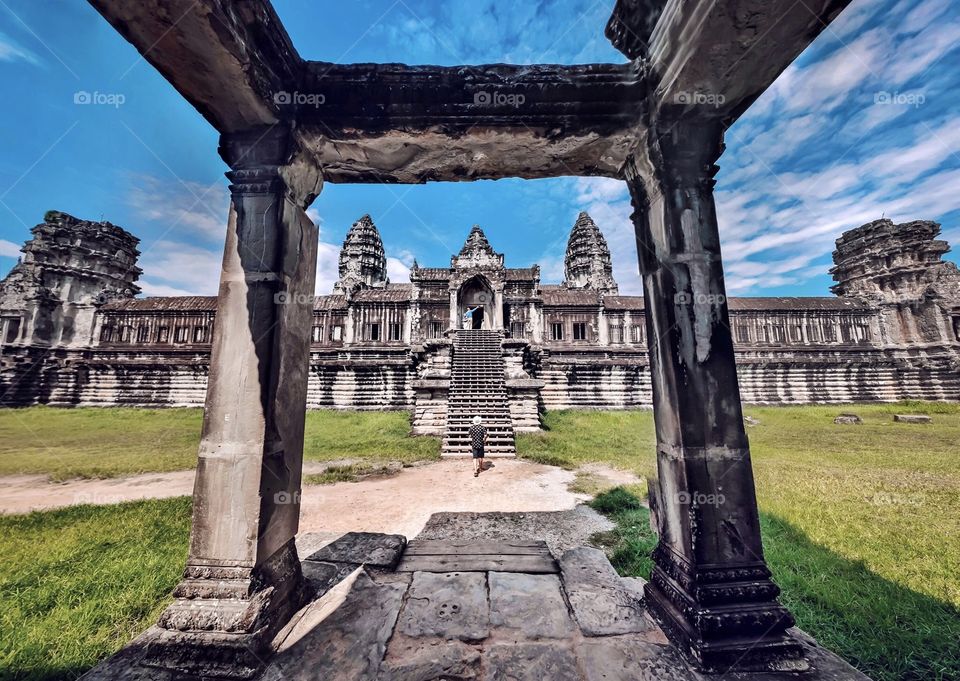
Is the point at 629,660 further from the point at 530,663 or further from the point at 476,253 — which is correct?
the point at 476,253

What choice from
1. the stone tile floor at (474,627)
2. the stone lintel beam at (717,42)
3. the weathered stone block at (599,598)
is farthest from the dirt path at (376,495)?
the stone lintel beam at (717,42)

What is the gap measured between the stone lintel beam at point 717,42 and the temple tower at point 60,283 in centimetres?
2946

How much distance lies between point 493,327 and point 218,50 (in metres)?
15.1

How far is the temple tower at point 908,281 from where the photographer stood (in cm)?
1884

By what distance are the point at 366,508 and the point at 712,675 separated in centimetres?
463

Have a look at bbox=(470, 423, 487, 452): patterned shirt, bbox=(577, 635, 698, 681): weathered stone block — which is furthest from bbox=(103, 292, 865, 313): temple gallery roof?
bbox=(577, 635, 698, 681): weathered stone block

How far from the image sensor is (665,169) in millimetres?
2352

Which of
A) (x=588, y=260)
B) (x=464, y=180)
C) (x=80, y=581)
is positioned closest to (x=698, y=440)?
(x=464, y=180)

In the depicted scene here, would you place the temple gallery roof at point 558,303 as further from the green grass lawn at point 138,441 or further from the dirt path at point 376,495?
the dirt path at point 376,495

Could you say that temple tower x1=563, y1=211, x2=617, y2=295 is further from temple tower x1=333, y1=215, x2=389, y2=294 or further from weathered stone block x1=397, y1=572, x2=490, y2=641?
weathered stone block x1=397, y1=572, x2=490, y2=641

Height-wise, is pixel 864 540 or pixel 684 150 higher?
pixel 684 150

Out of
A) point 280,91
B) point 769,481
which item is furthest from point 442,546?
point 769,481

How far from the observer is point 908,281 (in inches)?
781

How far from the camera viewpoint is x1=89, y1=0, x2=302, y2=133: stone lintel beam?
1726 millimetres
